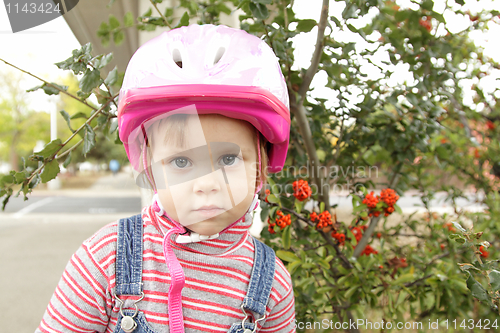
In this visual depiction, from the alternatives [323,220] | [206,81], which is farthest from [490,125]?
[206,81]

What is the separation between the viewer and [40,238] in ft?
17.2

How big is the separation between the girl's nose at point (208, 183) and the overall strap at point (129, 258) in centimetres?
24

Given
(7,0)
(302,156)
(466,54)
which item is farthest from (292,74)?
(466,54)

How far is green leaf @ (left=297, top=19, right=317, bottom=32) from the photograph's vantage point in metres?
1.11

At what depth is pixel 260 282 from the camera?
89 centimetres

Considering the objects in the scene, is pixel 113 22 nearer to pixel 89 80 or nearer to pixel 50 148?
pixel 89 80

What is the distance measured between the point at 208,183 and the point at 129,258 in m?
0.29

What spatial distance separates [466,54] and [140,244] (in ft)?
6.90

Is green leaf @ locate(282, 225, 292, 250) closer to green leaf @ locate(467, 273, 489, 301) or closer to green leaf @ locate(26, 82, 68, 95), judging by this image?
green leaf @ locate(467, 273, 489, 301)

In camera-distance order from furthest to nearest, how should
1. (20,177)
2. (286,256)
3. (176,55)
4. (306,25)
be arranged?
(286,256) < (306,25) < (20,177) < (176,55)

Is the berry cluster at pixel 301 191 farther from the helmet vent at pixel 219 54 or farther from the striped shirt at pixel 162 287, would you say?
the helmet vent at pixel 219 54

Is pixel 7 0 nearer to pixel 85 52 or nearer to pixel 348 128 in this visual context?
pixel 85 52

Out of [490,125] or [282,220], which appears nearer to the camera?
[282,220]

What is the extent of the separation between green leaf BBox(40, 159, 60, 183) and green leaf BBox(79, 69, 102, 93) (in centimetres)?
24
